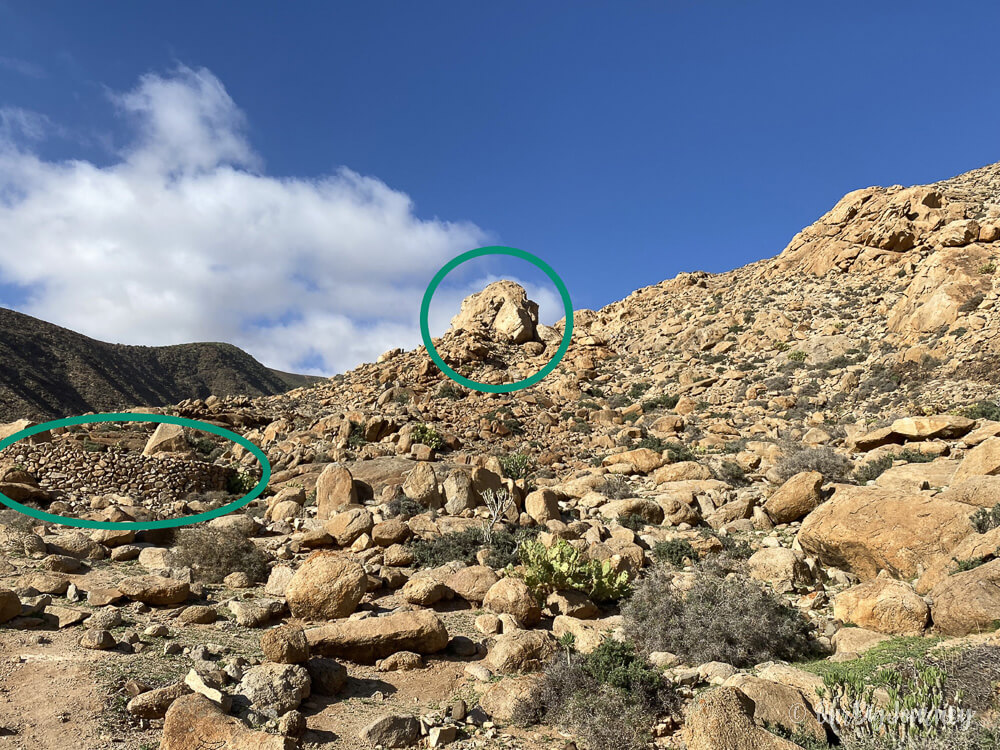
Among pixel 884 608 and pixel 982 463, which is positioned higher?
pixel 982 463

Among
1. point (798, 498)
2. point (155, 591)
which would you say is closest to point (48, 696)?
point (155, 591)

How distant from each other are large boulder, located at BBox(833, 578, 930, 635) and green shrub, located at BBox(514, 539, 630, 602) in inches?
123

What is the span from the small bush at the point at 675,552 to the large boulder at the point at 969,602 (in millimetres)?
4533

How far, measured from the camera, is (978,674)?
17.3 ft

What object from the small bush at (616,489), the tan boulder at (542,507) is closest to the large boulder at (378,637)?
the tan boulder at (542,507)

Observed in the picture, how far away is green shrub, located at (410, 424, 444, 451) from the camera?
22844mm

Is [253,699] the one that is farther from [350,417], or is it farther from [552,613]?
[350,417]

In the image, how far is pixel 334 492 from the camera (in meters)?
14.9

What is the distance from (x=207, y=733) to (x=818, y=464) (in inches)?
559

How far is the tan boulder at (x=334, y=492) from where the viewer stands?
14688mm

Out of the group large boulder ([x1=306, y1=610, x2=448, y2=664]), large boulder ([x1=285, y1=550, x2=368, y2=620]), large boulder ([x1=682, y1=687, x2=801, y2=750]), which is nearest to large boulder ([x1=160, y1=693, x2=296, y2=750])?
large boulder ([x1=306, y1=610, x2=448, y2=664])

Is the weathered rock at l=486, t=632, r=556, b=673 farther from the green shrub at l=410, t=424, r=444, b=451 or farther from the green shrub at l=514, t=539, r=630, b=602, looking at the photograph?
the green shrub at l=410, t=424, r=444, b=451

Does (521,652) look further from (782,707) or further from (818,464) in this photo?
(818,464)

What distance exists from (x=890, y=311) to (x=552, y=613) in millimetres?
27355
